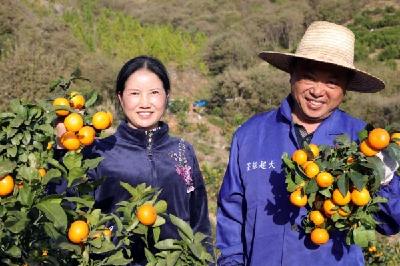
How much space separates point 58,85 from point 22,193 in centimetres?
43

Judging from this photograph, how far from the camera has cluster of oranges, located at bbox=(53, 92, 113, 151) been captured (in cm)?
136

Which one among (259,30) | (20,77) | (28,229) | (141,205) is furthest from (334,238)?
(259,30)

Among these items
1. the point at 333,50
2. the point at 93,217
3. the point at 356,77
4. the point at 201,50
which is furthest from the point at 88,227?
the point at 201,50

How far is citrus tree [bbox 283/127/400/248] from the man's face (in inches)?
13.7

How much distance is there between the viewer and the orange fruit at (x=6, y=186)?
117 centimetres

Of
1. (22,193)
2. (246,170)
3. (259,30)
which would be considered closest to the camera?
(22,193)

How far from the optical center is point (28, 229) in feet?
3.99

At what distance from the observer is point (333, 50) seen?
1.74 m

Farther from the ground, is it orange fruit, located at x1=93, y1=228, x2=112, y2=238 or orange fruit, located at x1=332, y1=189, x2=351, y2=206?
orange fruit, located at x1=332, y1=189, x2=351, y2=206

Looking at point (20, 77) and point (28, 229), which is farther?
point (20, 77)

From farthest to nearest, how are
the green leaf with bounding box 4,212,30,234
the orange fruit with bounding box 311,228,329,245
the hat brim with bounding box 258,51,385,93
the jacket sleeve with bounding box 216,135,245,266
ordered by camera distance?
the hat brim with bounding box 258,51,385,93
the jacket sleeve with bounding box 216,135,245,266
the orange fruit with bounding box 311,228,329,245
the green leaf with bounding box 4,212,30,234

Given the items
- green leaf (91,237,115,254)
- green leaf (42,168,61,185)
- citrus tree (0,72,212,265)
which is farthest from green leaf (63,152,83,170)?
green leaf (91,237,115,254)

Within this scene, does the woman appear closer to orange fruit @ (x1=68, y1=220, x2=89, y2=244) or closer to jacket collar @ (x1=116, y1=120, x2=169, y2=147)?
jacket collar @ (x1=116, y1=120, x2=169, y2=147)

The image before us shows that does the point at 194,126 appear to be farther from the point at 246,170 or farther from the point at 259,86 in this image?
the point at 246,170
